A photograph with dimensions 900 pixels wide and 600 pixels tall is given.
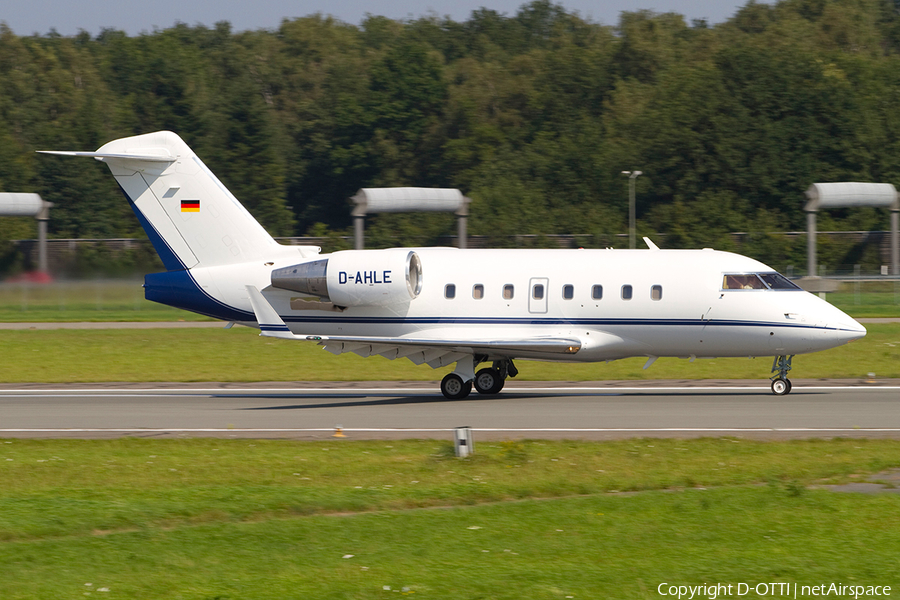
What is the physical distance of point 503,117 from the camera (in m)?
92.5

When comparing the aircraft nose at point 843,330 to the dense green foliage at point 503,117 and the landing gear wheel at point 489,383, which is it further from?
the dense green foliage at point 503,117

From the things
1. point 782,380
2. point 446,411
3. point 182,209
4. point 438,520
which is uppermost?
point 182,209

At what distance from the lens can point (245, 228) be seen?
982 inches

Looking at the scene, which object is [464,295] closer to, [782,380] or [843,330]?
[782,380]

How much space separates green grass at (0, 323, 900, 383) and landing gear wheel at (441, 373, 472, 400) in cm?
422

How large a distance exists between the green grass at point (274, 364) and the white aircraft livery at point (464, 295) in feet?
13.6

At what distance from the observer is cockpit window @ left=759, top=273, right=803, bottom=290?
22.9 meters

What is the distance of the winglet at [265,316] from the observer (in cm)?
2152

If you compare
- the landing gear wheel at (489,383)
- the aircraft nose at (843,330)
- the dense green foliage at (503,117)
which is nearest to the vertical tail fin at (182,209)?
the landing gear wheel at (489,383)

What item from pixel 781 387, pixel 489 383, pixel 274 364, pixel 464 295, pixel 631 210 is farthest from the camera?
pixel 631 210

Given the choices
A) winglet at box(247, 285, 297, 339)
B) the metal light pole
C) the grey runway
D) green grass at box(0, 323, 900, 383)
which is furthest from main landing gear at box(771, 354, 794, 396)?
the metal light pole

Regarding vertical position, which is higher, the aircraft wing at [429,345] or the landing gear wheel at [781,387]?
the aircraft wing at [429,345]

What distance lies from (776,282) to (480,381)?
22.5 ft

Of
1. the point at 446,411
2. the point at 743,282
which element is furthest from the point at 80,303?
the point at 743,282
